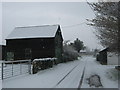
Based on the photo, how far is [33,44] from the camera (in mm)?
38531

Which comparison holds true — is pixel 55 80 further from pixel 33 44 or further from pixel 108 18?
pixel 33 44

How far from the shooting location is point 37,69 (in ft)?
62.6

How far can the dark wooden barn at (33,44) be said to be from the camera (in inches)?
1484

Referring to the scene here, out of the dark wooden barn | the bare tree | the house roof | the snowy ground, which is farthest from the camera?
the house roof

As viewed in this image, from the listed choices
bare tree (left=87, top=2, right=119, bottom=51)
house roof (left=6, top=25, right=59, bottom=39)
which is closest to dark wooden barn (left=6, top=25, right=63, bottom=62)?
house roof (left=6, top=25, right=59, bottom=39)

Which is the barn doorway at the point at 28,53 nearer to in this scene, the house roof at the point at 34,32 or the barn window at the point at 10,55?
the house roof at the point at 34,32

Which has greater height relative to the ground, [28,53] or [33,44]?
[33,44]

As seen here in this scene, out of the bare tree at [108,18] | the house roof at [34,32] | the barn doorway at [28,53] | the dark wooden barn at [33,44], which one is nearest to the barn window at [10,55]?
the dark wooden barn at [33,44]

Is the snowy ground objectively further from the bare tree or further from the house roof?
the house roof

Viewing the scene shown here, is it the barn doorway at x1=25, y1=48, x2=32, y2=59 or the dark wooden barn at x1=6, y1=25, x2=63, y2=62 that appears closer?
the dark wooden barn at x1=6, y1=25, x2=63, y2=62

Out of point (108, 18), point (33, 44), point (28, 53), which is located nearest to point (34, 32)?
point (33, 44)

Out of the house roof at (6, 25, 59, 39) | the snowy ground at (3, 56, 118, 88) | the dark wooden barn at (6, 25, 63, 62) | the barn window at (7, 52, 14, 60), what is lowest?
the snowy ground at (3, 56, 118, 88)

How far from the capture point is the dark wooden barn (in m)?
37.7

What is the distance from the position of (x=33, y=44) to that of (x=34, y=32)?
3261 millimetres
